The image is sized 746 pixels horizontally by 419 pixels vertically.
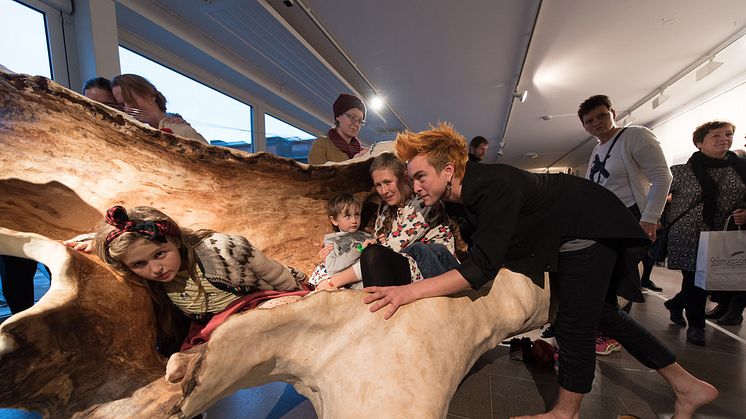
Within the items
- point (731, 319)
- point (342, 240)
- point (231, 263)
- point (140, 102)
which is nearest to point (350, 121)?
point (342, 240)

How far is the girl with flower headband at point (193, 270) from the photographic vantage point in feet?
2.41

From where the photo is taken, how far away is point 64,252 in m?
0.58

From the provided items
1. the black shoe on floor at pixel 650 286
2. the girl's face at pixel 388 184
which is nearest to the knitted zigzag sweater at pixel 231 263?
the girl's face at pixel 388 184

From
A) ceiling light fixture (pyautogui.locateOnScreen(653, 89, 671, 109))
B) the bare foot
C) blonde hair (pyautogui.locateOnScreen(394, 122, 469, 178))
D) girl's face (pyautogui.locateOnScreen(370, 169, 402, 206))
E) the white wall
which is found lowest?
the bare foot

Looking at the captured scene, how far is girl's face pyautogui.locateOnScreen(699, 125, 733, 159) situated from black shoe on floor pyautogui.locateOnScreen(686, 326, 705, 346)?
1.20 m

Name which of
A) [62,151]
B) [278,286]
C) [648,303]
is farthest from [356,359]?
[648,303]

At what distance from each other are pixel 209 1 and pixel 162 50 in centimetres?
92

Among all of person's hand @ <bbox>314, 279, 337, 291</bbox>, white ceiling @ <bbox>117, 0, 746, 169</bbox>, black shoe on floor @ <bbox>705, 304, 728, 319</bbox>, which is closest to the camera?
person's hand @ <bbox>314, 279, 337, 291</bbox>

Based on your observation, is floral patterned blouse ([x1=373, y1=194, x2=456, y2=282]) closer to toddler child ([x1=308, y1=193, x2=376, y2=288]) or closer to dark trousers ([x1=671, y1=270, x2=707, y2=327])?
toddler child ([x1=308, y1=193, x2=376, y2=288])

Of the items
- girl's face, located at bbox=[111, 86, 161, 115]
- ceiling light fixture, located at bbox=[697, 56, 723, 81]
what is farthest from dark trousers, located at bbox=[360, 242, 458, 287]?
ceiling light fixture, located at bbox=[697, 56, 723, 81]

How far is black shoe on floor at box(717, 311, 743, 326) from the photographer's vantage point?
2316mm

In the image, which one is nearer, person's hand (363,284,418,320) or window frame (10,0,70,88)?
person's hand (363,284,418,320)

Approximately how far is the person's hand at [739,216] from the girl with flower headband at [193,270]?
104 inches

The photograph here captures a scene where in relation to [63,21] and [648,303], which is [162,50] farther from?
[648,303]
